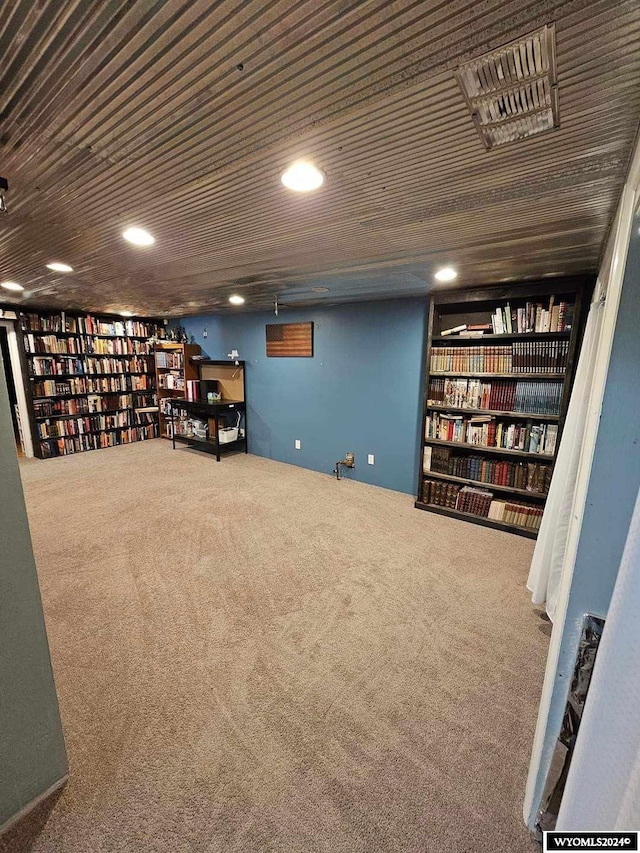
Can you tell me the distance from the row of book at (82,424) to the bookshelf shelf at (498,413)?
5024 mm

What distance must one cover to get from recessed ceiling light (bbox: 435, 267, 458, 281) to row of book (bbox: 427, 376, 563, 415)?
0.94 m

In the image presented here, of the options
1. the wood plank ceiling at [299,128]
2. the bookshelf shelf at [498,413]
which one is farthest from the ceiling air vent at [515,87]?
the bookshelf shelf at [498,413]

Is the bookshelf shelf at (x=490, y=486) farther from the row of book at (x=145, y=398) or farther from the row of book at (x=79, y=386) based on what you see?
the row of book at (x=79, y=386)

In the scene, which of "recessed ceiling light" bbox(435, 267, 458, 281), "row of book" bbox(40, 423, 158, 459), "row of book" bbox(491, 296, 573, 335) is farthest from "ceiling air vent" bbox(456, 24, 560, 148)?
"row of book" bbox(40, 423, 158, 459)

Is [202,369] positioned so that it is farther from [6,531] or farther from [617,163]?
[617,163]

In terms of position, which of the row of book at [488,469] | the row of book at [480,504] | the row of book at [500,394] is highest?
the row of book at [500,394]

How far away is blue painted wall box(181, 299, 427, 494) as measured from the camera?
12.4ft

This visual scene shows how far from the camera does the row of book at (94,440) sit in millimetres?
5000

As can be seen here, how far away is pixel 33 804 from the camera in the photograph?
1139 mm

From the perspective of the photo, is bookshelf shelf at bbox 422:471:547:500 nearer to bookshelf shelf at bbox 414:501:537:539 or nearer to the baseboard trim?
bookshelf shelf at bbox 414:501:537:539

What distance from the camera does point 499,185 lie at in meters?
1.30

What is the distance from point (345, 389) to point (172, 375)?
333cm

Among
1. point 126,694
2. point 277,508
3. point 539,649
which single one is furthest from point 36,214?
point 539,649

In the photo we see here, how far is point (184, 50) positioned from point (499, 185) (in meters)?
1.13
